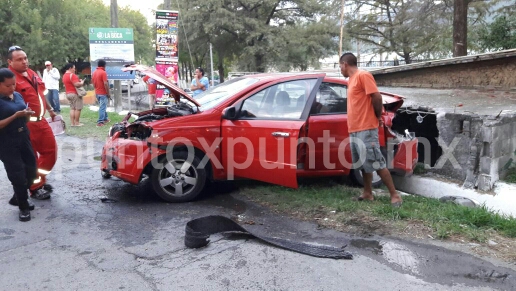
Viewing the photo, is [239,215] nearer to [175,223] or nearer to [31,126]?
[175,223]

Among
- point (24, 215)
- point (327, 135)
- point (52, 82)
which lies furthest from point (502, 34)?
point (24, 215)

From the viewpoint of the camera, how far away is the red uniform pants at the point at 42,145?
538 cm

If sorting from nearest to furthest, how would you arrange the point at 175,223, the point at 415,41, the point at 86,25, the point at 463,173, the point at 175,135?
1. the point at 175,223
2. the point at 175,135
3. the point at 463,173
4. the point at 415,41
5. the point at 86,25

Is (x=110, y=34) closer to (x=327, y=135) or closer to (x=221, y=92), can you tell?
(x=221, y=92)

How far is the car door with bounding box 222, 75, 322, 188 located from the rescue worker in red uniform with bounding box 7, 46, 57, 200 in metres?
2.16

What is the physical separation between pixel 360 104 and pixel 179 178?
2254mm

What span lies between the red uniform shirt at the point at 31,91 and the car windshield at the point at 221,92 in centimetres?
192

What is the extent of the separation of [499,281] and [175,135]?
139 inches

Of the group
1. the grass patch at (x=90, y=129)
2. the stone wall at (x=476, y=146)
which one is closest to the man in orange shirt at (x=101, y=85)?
the grass patch at (x=90, y=129)

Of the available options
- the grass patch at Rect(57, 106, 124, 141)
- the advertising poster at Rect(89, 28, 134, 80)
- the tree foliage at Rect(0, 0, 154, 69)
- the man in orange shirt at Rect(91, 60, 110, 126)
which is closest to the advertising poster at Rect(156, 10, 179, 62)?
the advertising poster at Rect(89, 28, 134, 80)

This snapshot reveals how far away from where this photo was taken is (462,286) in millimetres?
3398

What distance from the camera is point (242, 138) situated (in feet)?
17.5

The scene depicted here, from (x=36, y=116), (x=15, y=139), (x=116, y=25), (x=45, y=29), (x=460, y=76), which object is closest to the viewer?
(x=15, y=139)

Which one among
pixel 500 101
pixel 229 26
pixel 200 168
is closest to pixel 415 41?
pixel 229 26
